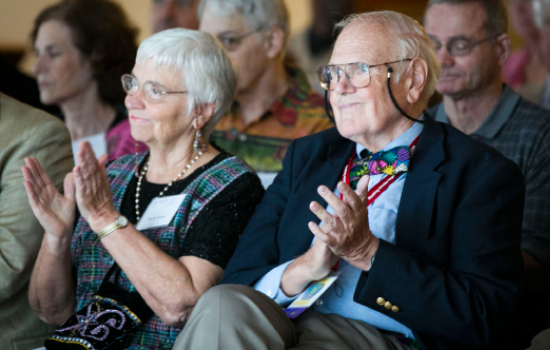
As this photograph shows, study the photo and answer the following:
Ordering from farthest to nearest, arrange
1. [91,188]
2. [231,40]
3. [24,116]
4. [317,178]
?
1. [231,40]
2. [24,116]
3. [317,178]
4. [91,188]

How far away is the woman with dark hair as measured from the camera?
369 centimetres

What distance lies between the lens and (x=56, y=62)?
3.69 m

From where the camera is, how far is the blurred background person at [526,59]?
5055 mm

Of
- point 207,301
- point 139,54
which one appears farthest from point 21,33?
point 207,301

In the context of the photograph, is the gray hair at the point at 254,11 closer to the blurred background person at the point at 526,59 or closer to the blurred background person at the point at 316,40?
the blurred background person at the point at 316,40

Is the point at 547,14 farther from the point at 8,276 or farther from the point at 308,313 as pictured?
the point at 8,276

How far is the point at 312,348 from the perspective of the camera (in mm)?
1613

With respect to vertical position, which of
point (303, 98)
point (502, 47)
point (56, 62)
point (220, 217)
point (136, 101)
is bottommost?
point (220, 217)

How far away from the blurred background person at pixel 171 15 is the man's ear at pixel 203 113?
2318 mm

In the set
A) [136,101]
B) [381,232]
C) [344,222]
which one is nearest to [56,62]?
[136,101]

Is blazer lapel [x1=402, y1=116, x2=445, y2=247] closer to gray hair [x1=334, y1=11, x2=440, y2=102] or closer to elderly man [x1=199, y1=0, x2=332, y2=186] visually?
gray hair [x1=334, y1=11, x2=440, y2=102]

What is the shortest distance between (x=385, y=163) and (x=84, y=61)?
2.42 m

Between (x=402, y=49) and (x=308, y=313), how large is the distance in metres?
0.82

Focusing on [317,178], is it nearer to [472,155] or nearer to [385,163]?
[385,163]
